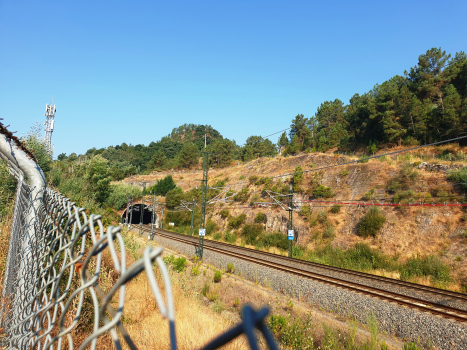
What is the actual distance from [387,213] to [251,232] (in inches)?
570

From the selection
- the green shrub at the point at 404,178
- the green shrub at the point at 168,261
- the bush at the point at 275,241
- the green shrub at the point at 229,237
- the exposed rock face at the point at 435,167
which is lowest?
the green shrub at the point at 229,237

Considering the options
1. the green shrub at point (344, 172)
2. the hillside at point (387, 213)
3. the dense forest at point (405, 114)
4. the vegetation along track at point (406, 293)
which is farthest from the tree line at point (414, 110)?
the vegetation along track at point (406, 293)

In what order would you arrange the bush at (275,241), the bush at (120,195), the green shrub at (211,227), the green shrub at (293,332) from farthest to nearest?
the bush at (120,195), the green shrub at (211,227), the bush at (275,241), the green shrub at (293,332)

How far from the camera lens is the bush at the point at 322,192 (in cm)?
3350

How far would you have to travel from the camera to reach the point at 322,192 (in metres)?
33.8

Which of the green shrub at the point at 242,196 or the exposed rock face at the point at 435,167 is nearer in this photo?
the exposed rock face at the point at 435,167

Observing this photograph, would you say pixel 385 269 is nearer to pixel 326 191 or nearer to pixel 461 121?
pixel 326 191

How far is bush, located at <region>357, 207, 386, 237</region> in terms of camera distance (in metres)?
24.7

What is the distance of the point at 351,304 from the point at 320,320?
1.89 metres

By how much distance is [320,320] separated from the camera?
8938 mm

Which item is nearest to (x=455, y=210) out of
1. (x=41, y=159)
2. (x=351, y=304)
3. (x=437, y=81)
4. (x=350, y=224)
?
(x=350, y=224)

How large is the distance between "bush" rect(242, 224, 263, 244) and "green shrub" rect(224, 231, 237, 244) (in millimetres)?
1389

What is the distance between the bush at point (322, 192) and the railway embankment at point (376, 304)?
17907 mm

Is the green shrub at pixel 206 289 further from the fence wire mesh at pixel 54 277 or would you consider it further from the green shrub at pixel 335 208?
the green shrub at pixel 335 208
